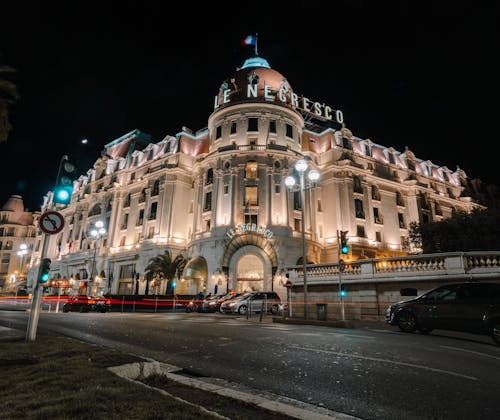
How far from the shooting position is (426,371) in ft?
17.5

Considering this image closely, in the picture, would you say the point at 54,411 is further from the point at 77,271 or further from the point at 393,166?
the point at 77,271

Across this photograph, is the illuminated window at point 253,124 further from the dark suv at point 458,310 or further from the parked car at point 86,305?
the dark suv at point 458,310

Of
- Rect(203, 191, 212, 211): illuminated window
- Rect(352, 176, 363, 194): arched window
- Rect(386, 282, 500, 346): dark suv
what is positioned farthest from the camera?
Rect(352, 176, 363, 194): arched window

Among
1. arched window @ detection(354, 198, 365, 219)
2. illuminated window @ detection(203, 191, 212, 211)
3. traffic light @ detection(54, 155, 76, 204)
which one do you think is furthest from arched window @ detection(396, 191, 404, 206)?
traffic light @ detection(54, 155, 76, 204)

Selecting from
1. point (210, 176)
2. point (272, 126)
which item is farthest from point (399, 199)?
point (210, 176)

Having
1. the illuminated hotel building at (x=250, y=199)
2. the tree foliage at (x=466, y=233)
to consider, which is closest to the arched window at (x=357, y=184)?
the illuminated hotel building at (x=250, y=199)

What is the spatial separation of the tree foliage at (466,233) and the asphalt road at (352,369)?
76.4ft

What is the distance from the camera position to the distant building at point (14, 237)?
83569 millimetres

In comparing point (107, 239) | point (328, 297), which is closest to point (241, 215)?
point (328, 297)

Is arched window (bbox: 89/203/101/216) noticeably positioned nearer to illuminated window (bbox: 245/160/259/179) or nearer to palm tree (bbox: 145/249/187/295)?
palm tree (bbox: 145/249/187/295)

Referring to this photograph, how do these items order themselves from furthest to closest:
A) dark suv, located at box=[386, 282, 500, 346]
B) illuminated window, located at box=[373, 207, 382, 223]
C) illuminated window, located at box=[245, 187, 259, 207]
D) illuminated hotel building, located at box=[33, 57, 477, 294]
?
illuminated window, located at box=[373, 207, 382, 223]
illuminated window, located at box=[245, 187, 259, 207]
illuminated hotel building, located at box=[33, 57, 477, 294]
dark suv, located at box=[386, 282, 500, 346]

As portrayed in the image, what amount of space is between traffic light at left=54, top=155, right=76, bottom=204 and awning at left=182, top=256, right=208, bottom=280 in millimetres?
29685

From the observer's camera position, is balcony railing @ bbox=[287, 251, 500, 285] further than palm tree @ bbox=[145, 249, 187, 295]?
No

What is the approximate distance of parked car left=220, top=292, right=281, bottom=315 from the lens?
24031mm
